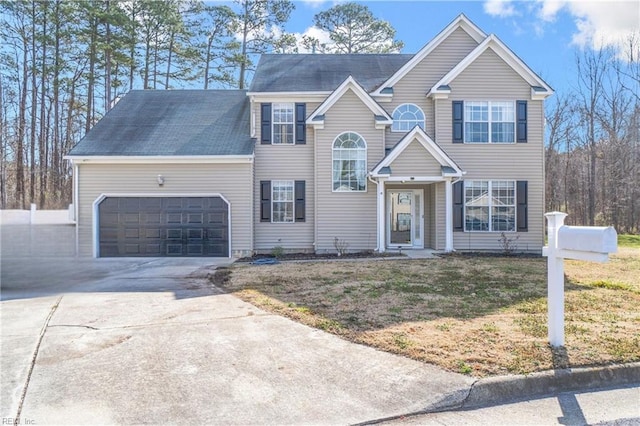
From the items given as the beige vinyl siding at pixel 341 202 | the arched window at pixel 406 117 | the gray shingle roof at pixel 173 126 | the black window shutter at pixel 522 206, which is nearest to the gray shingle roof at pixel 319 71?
the arched window at pixel 406 117

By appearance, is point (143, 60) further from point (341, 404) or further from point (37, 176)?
point (341, 404)

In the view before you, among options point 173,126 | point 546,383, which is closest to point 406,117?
point 173,126

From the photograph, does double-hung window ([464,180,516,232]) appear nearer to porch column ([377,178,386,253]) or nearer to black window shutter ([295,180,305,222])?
porch column ([377,178,386,253])

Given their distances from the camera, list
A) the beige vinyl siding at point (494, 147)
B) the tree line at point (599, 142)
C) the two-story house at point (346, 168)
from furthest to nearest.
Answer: the tree line at point (599, 142)
the beige vinyl siding at point (494, 147)
the two-story house at point (346, 168)

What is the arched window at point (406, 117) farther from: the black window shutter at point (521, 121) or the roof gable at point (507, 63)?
the black window shutter at point (521, 121)

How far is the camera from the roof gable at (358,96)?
13.9m

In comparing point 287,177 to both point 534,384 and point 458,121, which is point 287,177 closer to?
point 458,121

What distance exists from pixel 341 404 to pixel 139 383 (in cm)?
189

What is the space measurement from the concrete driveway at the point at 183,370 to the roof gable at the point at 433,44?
11.5 meters

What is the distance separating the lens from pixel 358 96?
14.1 metres

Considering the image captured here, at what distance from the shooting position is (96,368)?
3990mm

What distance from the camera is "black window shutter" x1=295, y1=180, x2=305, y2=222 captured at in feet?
47.4

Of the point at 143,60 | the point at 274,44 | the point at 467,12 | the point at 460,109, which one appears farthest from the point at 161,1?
the point at 460,109

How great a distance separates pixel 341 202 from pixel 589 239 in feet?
34.8
